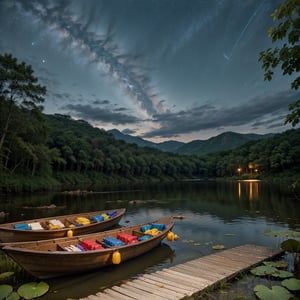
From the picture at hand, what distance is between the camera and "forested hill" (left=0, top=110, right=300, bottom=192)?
4066 centimetres

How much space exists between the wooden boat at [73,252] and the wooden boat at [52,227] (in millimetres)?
3155

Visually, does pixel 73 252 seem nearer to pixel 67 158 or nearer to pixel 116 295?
pixel 116 295

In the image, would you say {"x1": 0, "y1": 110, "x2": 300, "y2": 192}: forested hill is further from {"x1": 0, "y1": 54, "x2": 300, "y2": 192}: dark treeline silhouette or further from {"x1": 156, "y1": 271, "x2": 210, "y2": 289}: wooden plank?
{"x1": 156, "y1": 271, "x2": 210, "y2": 289}: wooden plank

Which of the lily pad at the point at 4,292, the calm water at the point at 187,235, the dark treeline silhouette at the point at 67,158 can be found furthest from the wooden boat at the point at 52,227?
the dark treeline silhouette at the point at 67,158

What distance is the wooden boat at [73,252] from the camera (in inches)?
315

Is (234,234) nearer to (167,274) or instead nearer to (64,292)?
(167,274)

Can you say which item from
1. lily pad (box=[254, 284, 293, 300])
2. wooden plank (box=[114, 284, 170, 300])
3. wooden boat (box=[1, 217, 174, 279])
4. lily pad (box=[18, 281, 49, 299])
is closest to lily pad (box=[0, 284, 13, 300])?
lily pad (box=[18, 281, 49, 299])

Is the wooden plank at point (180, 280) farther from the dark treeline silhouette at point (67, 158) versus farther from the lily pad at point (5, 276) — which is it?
the dark treeline silhouette at point (67, 158)

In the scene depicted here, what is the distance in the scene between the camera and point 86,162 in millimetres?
78438

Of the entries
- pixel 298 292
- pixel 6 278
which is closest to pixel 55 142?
pixel 6 278

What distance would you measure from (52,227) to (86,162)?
6634 cm

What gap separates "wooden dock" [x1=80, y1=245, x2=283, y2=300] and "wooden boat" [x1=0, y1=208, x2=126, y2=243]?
6331 mm

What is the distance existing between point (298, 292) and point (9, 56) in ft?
117

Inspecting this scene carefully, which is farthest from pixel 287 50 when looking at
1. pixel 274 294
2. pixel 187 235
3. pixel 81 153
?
pixel 81 153
